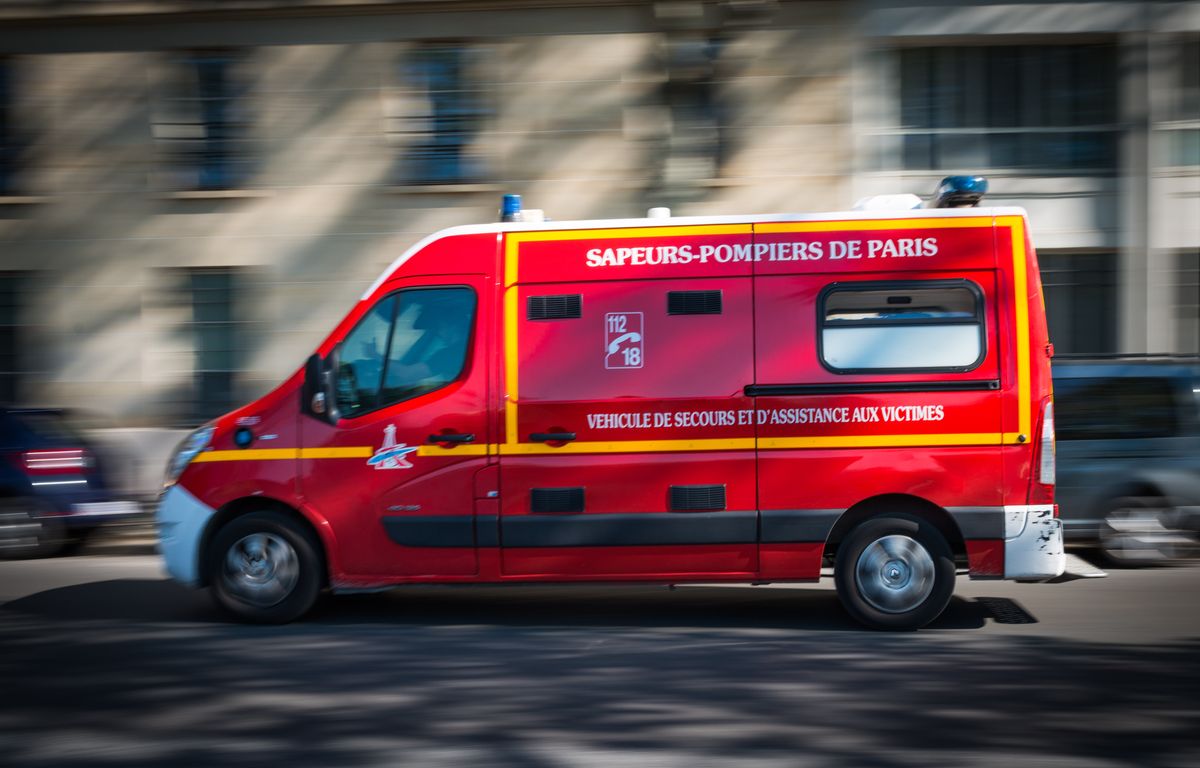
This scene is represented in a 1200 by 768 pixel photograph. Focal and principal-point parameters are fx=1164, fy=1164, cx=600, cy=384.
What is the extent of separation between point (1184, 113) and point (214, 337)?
13.3m

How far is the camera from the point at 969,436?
267 inches

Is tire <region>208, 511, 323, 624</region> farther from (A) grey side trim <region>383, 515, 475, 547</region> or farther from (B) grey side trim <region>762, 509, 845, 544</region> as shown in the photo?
(B) grey side trim <region>762, 509, 845, 544</region>

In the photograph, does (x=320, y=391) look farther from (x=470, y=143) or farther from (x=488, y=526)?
(x=470, y=143)

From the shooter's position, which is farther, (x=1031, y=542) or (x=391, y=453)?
(x=391, y=453)

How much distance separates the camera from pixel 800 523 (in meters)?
6.86

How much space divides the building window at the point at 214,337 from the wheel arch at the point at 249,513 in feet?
29.7

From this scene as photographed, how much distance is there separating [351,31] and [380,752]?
1245 cm

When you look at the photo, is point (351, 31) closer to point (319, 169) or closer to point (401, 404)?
point (319, 169)

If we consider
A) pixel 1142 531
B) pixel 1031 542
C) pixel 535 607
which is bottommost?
pixel 535 607

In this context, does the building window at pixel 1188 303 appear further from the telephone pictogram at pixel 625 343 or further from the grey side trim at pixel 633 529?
the telephone pictogram at pixel 625 343

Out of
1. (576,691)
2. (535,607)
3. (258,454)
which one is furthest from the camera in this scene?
(535,607)

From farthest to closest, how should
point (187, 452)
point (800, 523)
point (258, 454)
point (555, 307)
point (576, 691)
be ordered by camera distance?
point (187, 452)
point (258, 454)
point (555, 307)
point (800, 523)
point (576, 691)

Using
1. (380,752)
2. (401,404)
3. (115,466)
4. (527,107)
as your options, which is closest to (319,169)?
(527,107)

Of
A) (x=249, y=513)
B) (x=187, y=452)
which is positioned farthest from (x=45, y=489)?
(x=249, y=513)
